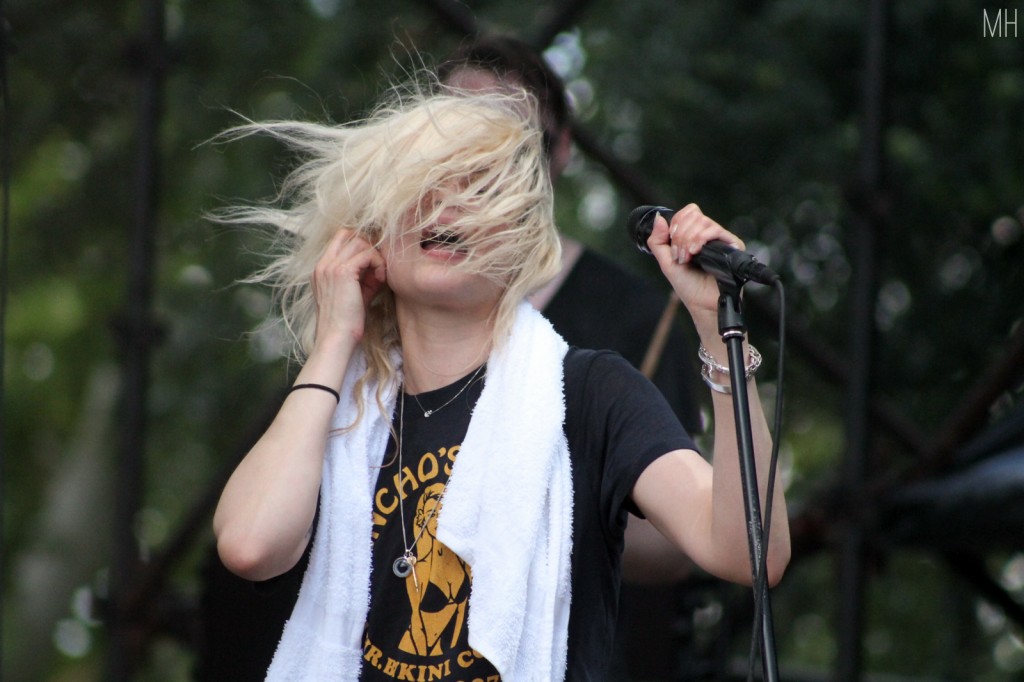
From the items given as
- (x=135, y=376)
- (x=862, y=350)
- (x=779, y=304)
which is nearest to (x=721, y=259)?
(x=779, y=304)

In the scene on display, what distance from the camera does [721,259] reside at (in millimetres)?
1513

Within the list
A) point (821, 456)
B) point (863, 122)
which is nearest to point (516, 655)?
point (863, 122)

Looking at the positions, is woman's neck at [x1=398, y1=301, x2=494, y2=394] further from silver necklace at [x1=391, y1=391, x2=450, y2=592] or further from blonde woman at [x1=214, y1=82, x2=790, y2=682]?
silver necklace at [x1=391, y1=391, x2=450, y2=592]

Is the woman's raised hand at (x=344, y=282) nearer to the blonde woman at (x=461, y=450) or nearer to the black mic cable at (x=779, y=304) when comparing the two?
the blonde woman at (x=461, y=450)

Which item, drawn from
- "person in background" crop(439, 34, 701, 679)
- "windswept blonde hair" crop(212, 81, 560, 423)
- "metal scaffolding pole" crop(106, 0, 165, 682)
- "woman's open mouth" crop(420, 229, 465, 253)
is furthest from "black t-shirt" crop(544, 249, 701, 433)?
"metal scaffolding pole" crop(106, 0, 165, 682)

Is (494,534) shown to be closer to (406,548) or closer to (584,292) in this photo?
(406,548)

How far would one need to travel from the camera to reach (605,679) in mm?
1747

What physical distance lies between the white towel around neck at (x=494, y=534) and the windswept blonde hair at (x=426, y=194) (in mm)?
102

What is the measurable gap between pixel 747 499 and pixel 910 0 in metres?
3.50

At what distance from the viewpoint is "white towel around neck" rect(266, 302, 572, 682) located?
1.67 meters

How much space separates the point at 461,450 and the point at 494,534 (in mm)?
137

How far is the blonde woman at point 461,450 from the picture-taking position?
1.65 metres

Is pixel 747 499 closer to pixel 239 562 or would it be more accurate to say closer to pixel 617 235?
pixel 239 562

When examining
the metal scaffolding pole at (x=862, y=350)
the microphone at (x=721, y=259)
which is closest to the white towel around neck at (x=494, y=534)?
the microphone at (x=721, y=259)
